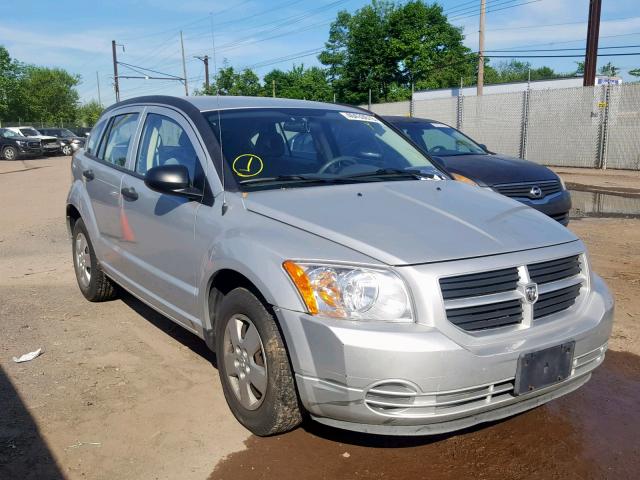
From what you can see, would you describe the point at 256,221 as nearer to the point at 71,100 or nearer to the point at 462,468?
the point at 462,468

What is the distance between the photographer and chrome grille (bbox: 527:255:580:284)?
2830 mm

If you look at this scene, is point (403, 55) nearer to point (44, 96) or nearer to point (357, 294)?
point (44, 96)

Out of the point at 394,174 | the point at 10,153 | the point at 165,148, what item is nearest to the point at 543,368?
the point at 394,174

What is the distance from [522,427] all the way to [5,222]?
9856 mm

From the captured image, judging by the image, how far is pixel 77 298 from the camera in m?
5.78

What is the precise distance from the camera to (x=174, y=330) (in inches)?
191

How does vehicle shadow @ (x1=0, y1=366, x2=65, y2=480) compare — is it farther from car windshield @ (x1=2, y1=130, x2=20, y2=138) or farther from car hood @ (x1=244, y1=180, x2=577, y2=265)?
car windshield @ (x1=2, y1=130, x2=20, y2=138)

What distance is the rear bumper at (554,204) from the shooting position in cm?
710

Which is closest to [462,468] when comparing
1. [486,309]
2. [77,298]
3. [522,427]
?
[522,427]

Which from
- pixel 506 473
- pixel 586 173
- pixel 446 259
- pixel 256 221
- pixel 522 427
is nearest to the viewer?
pixel 446 259

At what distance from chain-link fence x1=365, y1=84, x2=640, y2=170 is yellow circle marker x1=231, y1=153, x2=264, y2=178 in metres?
17.1

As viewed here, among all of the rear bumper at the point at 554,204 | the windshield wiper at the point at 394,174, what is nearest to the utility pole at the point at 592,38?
the rear bumper at the point at 554,204

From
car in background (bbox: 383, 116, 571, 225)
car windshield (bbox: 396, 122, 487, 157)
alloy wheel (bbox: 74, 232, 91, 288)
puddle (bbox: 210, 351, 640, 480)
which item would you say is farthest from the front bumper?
car windshield (bbox: 396, 122, 487, 157)

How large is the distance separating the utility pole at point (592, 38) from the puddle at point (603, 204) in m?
9.04
